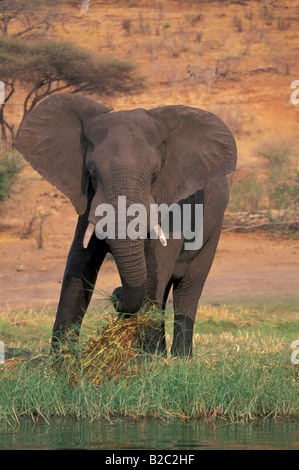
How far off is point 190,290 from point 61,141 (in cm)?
168

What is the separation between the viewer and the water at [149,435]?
14.3 feet

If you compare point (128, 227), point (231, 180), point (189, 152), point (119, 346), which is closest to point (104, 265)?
point (231, 180)

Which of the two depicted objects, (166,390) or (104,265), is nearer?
(166,390)

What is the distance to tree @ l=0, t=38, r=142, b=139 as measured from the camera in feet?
63.5

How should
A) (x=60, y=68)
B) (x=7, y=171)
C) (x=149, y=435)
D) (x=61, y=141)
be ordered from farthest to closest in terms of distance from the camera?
(x=60, y=68)
(x=7, y=171)
(x=61, y=141)
(x=149, y=435)

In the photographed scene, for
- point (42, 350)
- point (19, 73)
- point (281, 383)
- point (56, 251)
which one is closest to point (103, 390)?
point (281, 383)

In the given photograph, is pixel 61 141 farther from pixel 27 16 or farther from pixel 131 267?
pixel 27 16

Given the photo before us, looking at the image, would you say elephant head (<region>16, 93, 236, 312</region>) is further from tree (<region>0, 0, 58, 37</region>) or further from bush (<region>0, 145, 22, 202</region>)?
tree (<region>0, 0, 58, 37</region>)

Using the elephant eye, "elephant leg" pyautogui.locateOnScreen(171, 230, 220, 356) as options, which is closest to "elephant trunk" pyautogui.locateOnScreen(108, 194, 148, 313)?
the elephant eye

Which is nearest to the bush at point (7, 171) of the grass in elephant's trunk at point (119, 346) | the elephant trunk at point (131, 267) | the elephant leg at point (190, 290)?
the elephant leg at point (190, 290)

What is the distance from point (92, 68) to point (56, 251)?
778 centimetres

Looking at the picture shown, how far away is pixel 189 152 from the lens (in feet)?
18.3

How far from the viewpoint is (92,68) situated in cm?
2003

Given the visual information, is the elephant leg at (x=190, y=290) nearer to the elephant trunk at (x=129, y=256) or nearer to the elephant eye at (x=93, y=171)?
the elephant trunk at (x=129, y=256)
